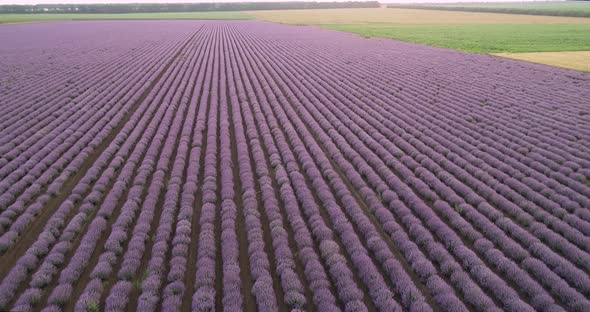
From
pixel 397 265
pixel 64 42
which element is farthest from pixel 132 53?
pixel 397 265

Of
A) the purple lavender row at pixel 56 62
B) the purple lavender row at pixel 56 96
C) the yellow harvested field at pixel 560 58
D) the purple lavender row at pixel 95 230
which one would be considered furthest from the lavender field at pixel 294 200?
the yellow harvested field at pixel 560 58

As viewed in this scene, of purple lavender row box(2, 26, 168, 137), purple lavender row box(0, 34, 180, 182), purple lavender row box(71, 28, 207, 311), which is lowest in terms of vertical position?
purple lavender row box(2, 26, 168, 137)

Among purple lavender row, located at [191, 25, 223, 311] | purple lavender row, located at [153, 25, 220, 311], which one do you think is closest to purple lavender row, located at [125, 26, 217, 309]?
purple lavender row, located at [153, 25, 220, 311]

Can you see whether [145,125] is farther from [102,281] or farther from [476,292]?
[476,292]

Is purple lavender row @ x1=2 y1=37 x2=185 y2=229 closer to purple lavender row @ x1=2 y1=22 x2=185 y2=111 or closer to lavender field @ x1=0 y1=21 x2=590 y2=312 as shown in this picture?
lavender field @ x1=0 y1=21 x2=590 y2=312

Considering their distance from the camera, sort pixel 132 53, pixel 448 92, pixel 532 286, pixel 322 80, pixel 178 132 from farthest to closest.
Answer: pixel 132 53, pixel 322 80, pixel 448 92, pixel 178 132, pixel 532 286

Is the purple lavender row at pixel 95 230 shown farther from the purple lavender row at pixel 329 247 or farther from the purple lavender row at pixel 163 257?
the purple lavender row at pixel 329 247
